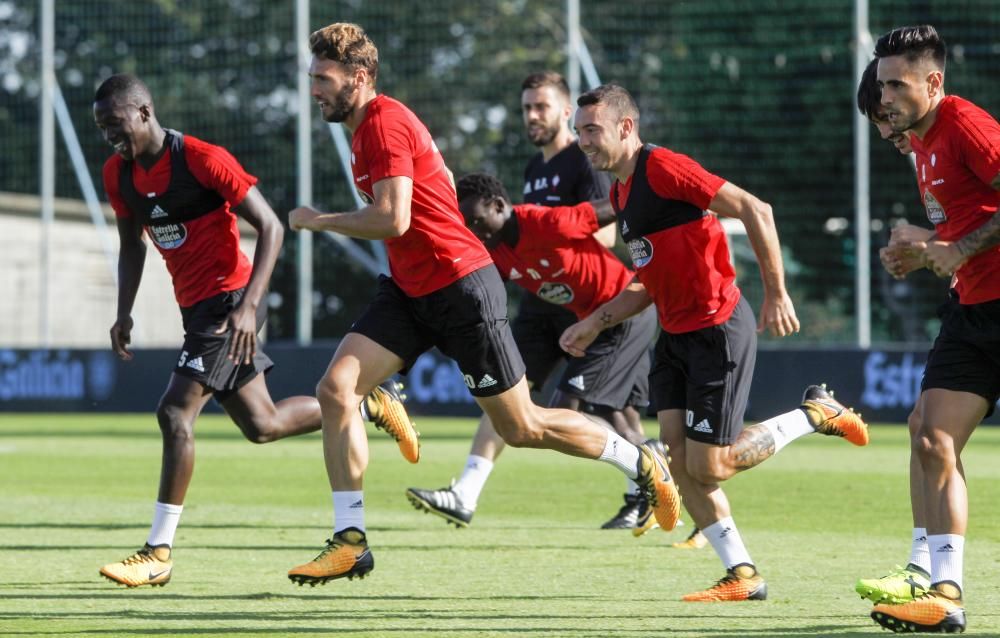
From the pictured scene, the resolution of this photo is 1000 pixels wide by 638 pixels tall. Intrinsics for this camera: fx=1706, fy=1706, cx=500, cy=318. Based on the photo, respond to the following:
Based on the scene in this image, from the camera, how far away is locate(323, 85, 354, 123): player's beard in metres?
7.47

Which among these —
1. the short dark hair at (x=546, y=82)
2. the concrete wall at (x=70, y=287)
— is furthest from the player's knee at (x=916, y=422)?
the concrete wall at (x=70, y=287)

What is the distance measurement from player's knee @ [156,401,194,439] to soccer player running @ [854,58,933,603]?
11.2ft

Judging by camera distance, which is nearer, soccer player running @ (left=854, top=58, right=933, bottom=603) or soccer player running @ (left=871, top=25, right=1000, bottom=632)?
soccer player running @ (left=854, top=58, right=933, bottom=603)

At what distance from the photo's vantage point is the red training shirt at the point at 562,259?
9.97 m

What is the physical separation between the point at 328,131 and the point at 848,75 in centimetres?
812

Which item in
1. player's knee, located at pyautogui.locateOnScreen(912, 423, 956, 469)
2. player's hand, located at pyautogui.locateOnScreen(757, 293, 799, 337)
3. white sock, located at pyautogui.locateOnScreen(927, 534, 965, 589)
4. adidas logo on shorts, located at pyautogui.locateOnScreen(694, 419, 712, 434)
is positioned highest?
player's hand, located at pyautogui.locateOnScreen(757, 293, 799, 337)

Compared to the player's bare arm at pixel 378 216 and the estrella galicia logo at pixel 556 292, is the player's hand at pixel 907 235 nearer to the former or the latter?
the player's bare arm at pixel 378 216

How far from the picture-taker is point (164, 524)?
8078 mm

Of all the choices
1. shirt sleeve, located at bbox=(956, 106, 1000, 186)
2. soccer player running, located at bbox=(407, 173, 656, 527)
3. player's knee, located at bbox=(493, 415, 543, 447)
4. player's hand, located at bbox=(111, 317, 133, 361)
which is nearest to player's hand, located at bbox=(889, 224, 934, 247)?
shirt sleeve, located at bbox=(956, 106, 1000, 186)

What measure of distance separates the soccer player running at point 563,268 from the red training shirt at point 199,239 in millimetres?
1579

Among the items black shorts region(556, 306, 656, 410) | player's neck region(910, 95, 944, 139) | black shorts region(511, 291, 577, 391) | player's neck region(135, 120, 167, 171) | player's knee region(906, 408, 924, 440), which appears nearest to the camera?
player's neck region(910, 95, 944, 139)

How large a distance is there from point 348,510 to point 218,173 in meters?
1.90

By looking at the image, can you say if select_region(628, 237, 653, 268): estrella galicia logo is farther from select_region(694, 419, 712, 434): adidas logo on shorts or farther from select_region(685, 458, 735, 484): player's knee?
select_region(685, 458, 735, 484): player's knee

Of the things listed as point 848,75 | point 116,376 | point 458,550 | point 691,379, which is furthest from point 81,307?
point 691,379
